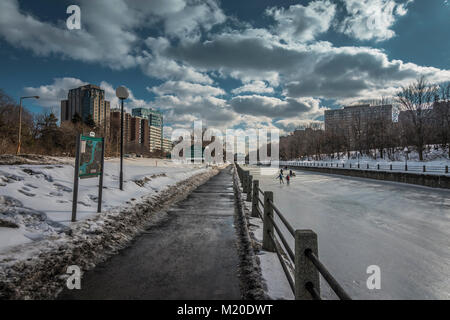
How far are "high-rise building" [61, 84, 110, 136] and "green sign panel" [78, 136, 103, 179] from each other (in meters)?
132

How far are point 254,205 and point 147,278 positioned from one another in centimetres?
505

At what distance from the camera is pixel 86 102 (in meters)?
133

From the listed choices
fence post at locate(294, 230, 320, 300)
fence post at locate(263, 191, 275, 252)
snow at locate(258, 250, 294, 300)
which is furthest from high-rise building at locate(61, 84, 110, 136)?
fence post at locate(294, 230, 320, 300)

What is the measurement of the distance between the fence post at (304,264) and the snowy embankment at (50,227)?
3.29 meters

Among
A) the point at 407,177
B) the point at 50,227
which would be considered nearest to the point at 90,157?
the point at 50,227

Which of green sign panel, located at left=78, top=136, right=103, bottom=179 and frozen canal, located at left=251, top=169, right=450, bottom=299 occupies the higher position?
green sign panel, located at left=78, top=136, right=103, bottom=179

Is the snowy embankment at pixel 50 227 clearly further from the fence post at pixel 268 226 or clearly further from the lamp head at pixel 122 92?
the lamp head at pixel 122 92

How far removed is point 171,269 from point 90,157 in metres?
4.74

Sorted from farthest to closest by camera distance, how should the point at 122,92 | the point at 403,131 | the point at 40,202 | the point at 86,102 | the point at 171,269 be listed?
the point at 86,102
the point at 403,131
the point at 122,92
the point at 40,202
the point at 171,269

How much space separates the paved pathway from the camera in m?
3.08

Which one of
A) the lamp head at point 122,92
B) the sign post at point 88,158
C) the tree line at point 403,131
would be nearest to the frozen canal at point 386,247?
the sign post at point 88,158

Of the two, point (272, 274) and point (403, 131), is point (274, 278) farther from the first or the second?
point (403, 131)

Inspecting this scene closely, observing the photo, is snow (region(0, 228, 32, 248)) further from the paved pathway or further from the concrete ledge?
the concrete ledge

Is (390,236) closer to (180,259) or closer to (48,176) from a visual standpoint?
(180,259)
